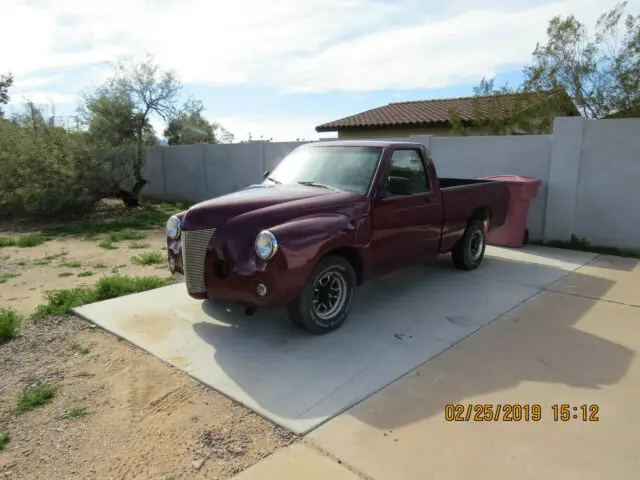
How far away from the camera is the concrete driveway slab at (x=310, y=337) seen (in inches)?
140

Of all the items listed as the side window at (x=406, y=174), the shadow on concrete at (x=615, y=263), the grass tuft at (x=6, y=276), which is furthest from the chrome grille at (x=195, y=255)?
the shadow on concrete at (x=615, y=263)

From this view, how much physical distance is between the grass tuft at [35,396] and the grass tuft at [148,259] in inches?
173

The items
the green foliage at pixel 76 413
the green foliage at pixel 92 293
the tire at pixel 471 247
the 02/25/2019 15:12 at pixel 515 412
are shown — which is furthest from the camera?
the tire at pixel 471 247

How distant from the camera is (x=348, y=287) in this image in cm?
470

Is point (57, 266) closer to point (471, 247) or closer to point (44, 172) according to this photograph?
point (44, 172)

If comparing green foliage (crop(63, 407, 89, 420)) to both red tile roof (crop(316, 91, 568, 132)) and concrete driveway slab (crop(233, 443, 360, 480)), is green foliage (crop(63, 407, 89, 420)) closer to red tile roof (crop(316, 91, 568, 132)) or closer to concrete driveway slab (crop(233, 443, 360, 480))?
concrete driveway slab (crop(233, 443, 360, 480))

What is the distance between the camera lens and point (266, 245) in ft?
12.9

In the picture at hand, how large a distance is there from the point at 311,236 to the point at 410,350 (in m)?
1.38

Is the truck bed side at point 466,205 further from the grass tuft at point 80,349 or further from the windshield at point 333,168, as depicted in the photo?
the grass tuft at point 80,349

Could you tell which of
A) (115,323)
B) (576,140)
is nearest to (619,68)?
(576,140)

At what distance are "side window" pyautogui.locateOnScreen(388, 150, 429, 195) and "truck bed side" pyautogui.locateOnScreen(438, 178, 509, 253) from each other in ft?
1.46

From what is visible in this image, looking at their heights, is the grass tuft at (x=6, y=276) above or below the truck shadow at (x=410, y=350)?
below

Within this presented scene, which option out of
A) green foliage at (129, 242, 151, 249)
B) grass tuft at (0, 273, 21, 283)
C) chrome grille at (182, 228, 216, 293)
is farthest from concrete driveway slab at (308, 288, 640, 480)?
green foliage at (129, 242, 151, 249)

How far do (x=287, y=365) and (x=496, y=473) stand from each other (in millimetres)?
1842
